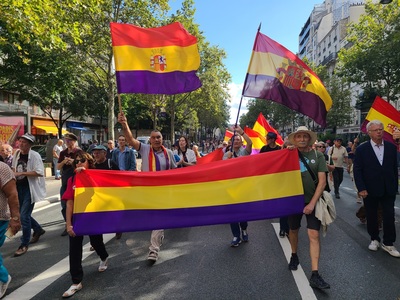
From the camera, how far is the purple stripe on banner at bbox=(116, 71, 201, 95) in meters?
4.28

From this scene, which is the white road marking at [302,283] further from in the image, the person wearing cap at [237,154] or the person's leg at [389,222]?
the person's leg at [389,222]

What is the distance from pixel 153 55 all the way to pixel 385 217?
4.07 m

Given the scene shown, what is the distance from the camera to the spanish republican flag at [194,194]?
3859 millimetres

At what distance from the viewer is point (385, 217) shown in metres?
4.90

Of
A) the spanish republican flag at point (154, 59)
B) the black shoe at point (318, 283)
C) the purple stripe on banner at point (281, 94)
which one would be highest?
the spanish republican flag at point (154, 59)

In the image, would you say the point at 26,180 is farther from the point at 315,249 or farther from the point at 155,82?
the point at 315,249

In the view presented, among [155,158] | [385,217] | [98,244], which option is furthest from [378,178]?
[98,244]

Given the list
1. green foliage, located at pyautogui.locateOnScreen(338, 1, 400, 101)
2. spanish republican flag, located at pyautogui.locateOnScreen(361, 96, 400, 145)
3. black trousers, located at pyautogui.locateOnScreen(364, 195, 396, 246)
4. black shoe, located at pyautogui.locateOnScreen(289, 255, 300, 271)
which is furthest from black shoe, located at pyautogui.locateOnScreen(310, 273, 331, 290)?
green foliage, located at pyautogui.locateOnScreen(338, 1, 400, 101)

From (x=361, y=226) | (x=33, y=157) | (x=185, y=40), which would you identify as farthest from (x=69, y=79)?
(x=361, y=226)

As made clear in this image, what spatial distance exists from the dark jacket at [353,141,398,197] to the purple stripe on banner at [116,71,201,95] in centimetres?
272

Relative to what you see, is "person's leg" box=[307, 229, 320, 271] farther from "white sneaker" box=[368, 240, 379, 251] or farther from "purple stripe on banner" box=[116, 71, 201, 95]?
"purple stripe on banner" box=[116, 71, 201, 95]

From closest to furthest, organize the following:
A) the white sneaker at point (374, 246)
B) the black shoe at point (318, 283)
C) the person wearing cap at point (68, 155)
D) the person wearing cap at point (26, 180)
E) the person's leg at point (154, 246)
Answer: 1. the black shoe at point (318, 283)
2. the person's leg at point (154, 246)
3. the white sneaker at point (374, 246)
4. the person wearing cap at point (26, 180)
5. the person wearing cap at point (68, 155)

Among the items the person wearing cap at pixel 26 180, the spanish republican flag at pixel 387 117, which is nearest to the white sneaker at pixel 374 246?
the spanish republican flag at pixel 387 117

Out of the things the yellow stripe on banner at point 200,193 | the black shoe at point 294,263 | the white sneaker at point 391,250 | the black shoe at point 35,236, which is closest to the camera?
the yellow stripe on banner at point 200,193
